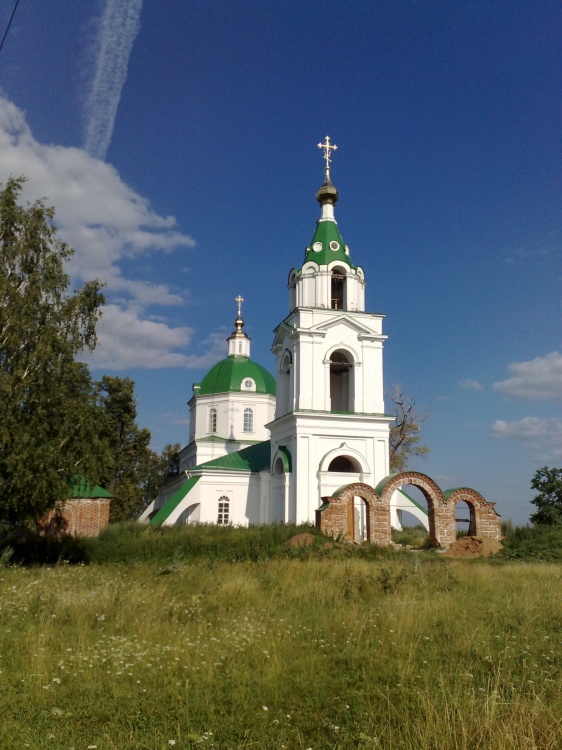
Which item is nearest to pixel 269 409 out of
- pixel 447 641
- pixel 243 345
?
pixel 243 345

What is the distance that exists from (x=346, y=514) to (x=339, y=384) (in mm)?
8941

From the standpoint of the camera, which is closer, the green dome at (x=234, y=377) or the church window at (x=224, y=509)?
the church window at (x=224, y=509)

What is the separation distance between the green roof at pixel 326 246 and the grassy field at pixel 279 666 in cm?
1991

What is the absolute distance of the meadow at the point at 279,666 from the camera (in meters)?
5.00

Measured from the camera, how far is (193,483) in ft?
104

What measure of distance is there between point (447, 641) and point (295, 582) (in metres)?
4.78

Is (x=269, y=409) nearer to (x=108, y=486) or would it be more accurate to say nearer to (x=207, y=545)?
(x=108, y=486)

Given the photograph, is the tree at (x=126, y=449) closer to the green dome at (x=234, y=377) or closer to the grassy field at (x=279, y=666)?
the green dome at (x=234, y=377)

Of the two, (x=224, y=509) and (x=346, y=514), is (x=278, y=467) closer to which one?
(x=224, y=509)

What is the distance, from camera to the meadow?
500cm

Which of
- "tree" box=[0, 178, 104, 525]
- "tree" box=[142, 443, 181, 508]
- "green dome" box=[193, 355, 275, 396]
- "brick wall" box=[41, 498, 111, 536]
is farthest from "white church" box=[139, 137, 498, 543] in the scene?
"tree" box=[142, 443, 181, 508]

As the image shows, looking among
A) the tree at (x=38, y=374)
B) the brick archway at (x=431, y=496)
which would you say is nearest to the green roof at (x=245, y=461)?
the brick archway at (x=431, y=496)

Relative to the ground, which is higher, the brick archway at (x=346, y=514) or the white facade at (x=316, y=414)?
the white facade at (x=316, y=414)

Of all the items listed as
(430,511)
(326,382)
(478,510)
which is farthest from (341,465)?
(478,510)
